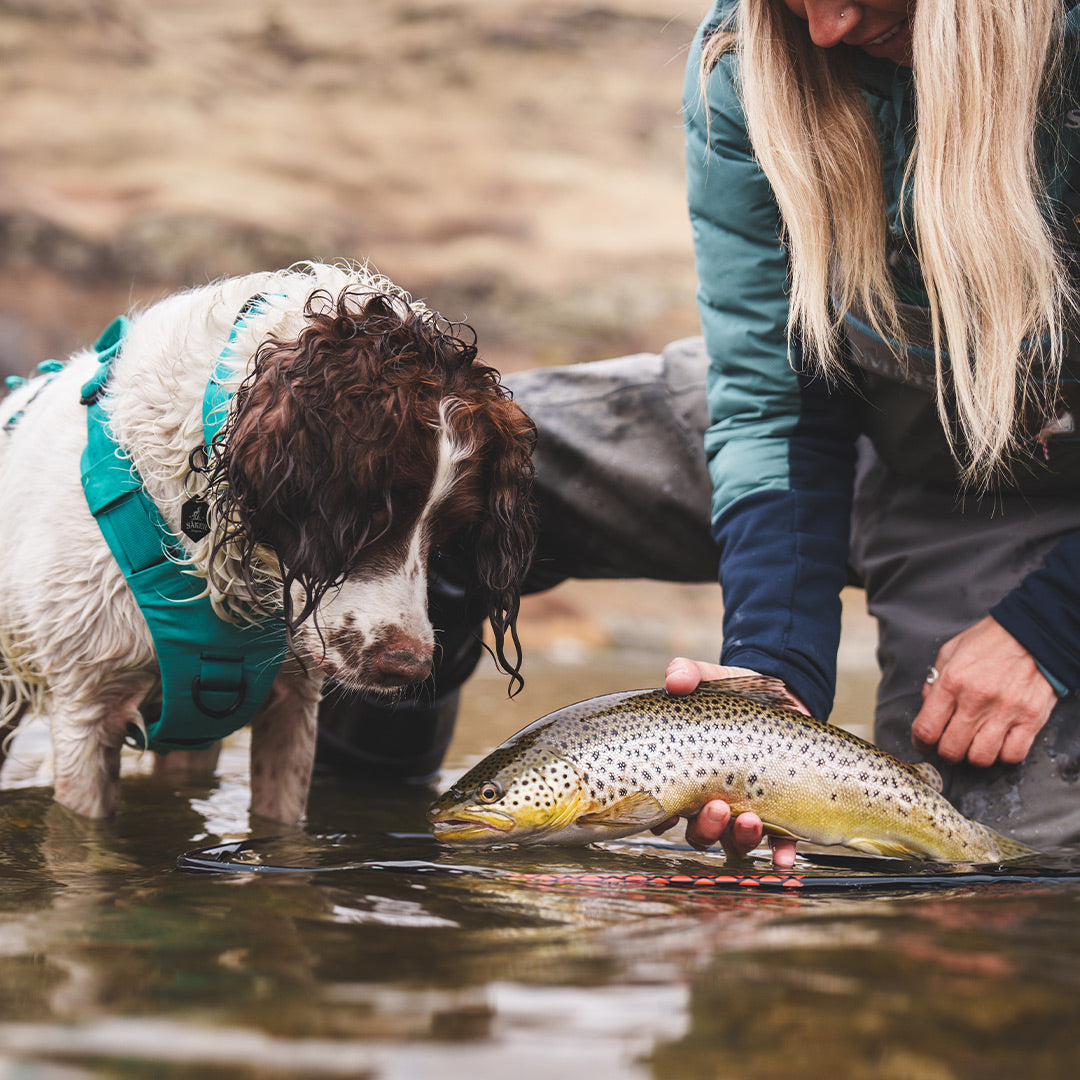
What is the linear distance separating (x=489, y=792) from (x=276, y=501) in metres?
0.72

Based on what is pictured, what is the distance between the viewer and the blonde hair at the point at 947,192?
2549 mm

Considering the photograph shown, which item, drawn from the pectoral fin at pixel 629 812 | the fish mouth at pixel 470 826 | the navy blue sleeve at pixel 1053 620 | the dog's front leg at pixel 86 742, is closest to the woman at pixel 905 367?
the navy blue sleeve at pixel 1053 620

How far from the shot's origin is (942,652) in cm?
305

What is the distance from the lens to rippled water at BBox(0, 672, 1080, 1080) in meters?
1.32

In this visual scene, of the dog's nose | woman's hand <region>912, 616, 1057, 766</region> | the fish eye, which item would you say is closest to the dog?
the dog's nose

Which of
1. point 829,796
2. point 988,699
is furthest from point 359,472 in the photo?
point 988,699

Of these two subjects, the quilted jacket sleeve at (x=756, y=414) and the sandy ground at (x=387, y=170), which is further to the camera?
the sandy ground at (x=387, y=170)

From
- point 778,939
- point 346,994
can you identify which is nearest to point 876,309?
point 778,939

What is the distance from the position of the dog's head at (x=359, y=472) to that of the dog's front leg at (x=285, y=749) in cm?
48

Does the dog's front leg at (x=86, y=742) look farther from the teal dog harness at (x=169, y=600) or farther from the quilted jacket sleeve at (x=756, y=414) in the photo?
the quilted jacket sleeve at (x=756, y=414)

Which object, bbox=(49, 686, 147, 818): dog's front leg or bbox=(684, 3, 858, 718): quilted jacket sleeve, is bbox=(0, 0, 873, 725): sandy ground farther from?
bbox=(49, 686, 147, 818): dog's front leg

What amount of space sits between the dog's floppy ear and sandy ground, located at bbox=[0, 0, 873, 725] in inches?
246

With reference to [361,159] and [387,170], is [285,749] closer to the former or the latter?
[387,170]

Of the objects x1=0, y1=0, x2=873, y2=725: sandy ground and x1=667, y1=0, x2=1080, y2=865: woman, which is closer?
x1=667, y1=0, x2=1080, y2=865: woman
